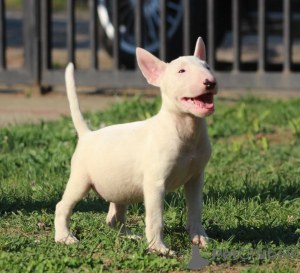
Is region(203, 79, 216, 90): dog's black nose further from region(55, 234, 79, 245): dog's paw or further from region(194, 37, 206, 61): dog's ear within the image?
region(55, 234, 79, 245): dog's paw

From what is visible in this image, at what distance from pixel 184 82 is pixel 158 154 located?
341 mm

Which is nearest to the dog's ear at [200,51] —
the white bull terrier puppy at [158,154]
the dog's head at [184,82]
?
the white bull terrier puppy at [158,154]

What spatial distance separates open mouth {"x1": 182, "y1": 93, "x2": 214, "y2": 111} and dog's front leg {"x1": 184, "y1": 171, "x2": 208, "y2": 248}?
40cm

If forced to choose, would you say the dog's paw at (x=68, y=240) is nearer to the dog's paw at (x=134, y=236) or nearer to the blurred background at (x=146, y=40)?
the dog's paw at (x=134, y=236)

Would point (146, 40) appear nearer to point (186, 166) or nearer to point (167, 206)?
point (167, 206)

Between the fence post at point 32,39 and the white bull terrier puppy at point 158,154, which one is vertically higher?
the white bull terrier puppy at point 158,154

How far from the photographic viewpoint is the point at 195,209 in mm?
3535

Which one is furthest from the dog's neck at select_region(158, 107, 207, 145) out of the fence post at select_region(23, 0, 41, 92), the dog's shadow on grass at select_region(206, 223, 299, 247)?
the fence post at select_region(23, 0, 41, 92)

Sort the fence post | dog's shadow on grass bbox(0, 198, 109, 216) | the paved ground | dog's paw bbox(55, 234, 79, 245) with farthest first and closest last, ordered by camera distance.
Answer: the fence post
the paved ground
dog's shadow on grass bbox(0, 198, 109, 216)
dog's paw bbox(55, 234, 79, 245)

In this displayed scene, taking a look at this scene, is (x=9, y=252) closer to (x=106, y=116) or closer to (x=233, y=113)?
(x=106, y=116)

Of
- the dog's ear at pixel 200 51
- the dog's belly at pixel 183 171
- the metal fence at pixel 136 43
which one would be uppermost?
the dog's ear at pixel 200 51

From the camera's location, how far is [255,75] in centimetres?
812

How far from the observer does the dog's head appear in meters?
3.23

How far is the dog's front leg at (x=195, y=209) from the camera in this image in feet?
11.6
